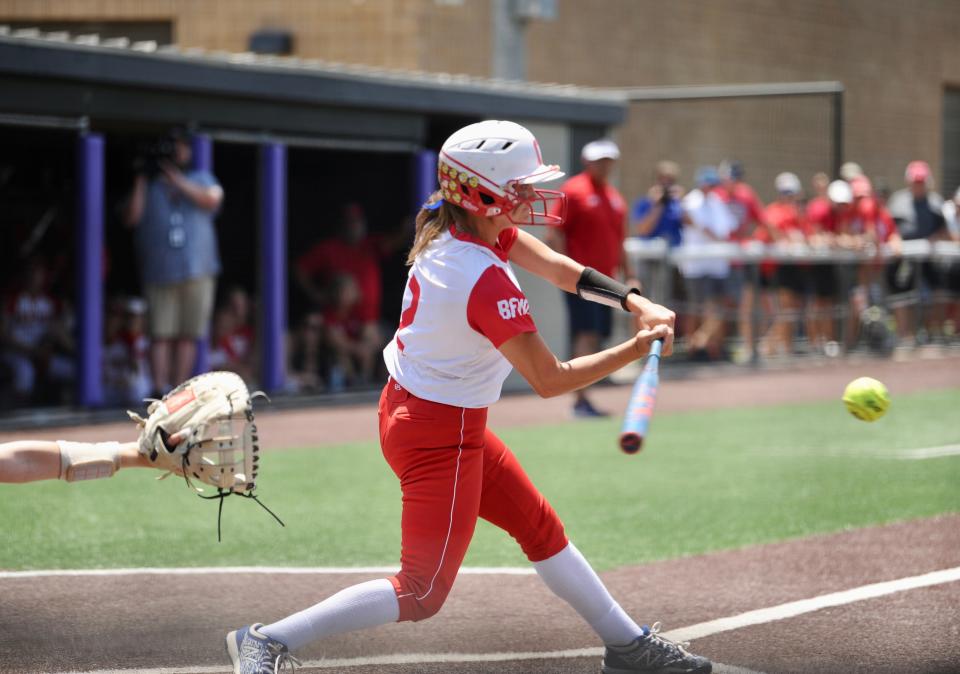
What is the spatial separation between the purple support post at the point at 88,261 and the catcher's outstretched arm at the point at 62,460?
790 centimetres

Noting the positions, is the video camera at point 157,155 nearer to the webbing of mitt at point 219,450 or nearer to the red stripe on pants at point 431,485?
the webbing of mitt at point 219,450

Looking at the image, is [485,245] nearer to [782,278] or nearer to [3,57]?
[3,57]

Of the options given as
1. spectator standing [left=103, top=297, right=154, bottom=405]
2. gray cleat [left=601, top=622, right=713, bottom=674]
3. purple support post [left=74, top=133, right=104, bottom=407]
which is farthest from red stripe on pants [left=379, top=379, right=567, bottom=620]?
spectator standing [left=103, top=297, right=154, bottom=405]

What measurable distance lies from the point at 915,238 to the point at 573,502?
13.4 m

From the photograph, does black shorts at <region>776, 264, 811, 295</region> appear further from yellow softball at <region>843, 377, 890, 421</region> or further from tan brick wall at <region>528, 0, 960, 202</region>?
yellow softball at <region>843, 377, 890, 421</region>

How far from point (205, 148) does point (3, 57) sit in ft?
7.22

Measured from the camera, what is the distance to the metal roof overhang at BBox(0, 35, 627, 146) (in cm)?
1175

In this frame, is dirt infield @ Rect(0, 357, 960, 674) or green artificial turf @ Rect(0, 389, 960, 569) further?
green artificial turf @ Rect(0, 389, 960, 569)

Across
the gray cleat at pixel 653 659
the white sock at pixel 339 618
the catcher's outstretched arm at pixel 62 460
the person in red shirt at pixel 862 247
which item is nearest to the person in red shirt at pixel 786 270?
the person in red shirt at pixel 862 247

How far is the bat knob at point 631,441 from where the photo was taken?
4340 millimetres

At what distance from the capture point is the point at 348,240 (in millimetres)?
15047

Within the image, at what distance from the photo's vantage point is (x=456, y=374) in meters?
4.42

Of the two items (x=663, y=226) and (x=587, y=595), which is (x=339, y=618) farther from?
(x=663, y=226)

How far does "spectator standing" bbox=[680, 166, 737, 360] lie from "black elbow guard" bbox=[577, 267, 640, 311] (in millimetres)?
11895
